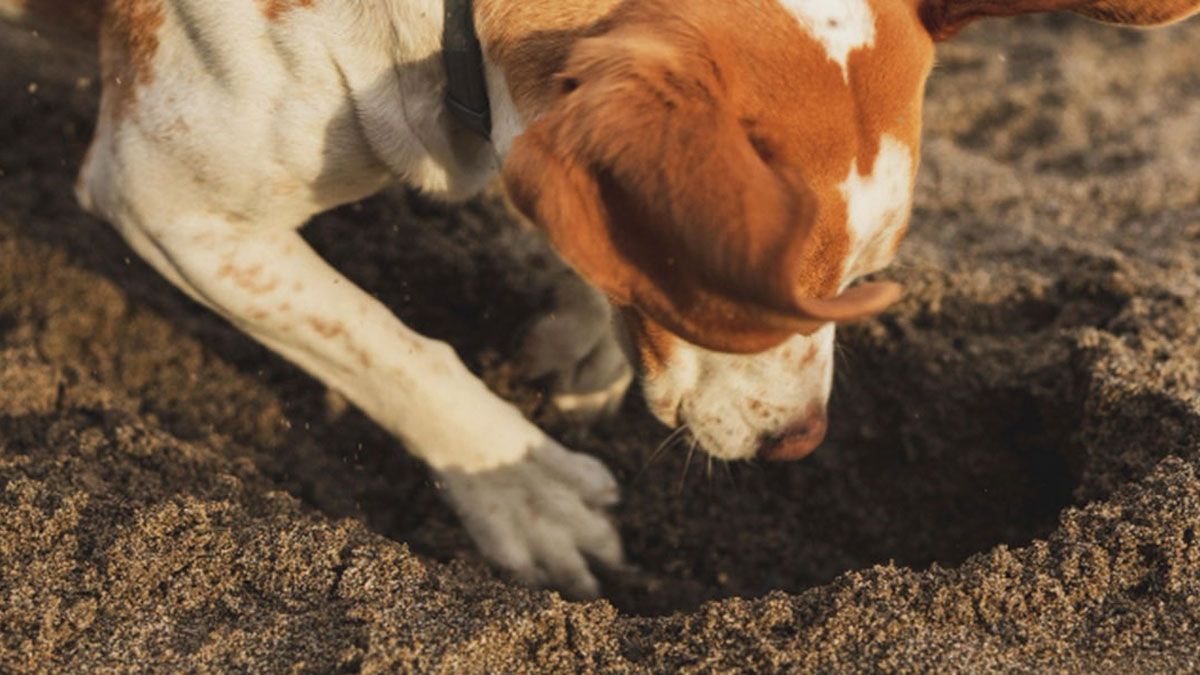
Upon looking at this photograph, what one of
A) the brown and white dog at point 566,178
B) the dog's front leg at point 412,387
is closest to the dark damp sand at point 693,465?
the dog's front leg at point 412,387

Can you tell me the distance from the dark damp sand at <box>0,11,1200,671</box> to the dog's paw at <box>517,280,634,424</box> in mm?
61

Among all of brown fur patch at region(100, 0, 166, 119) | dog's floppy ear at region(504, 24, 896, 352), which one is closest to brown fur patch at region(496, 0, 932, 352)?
dog's floppy ear at region(504, 24, 896, 352)

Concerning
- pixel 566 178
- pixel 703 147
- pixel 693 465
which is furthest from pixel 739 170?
pixel 693 465

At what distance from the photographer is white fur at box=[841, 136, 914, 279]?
2107 mm

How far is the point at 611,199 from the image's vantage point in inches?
69.8

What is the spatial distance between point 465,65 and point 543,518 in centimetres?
92

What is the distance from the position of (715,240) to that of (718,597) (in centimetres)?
129

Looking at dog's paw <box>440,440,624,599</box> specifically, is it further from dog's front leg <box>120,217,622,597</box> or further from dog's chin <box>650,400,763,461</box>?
dog's chin <box>650,400,763,461</box>

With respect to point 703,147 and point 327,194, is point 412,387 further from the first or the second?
point 703,147

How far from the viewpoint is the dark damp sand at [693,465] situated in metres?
2.11

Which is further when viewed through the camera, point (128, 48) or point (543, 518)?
point (543, 518)

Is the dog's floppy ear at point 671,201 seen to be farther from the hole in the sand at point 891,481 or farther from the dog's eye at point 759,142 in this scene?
the hole in the sand at point 891,481

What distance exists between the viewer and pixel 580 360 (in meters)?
3.20

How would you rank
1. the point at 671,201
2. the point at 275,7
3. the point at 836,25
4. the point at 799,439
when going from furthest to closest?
the point at 799,439 → the point at 275,7 → the point at 836,25 → the point at 671,201
